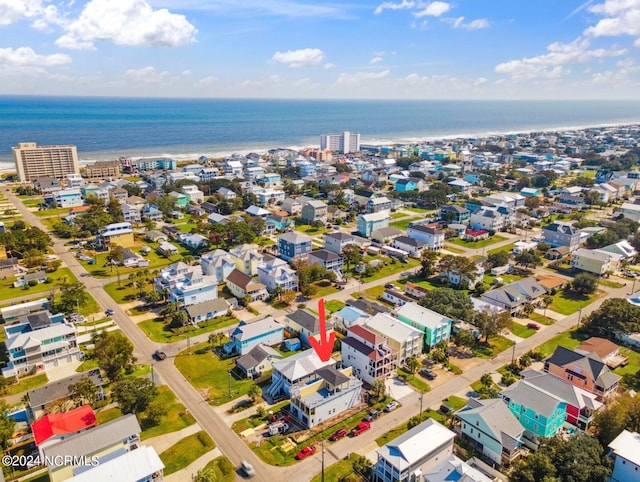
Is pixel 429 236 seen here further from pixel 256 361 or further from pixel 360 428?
pixel 360 428

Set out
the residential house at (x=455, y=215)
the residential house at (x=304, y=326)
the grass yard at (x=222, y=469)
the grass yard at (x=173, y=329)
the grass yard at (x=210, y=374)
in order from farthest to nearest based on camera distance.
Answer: the residential house at (x=455, y=215) → the grass yard at (x=173, y=329) → the residential house at (x=304, y=326) → the grass yard at (x=210, y=374) → the grass yard at (x=222, y=469)

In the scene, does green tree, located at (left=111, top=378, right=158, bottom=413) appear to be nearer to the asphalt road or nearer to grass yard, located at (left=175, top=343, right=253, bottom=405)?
the asphalt road

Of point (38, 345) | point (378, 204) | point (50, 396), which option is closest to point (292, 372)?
point (50, 396)

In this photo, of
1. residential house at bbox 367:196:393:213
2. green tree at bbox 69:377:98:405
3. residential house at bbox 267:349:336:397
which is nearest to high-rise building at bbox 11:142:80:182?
residential house at bbox 367:196:393:213

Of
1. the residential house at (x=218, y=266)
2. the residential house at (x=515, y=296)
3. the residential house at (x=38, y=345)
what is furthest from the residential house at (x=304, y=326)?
the residential house at (x=38, y=345)

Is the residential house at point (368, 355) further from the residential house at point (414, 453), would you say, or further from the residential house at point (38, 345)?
the residential house at point (38, 345)
